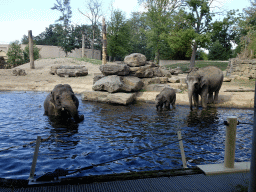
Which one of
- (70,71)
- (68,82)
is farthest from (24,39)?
(68,82)

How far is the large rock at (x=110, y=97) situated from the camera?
552 inches

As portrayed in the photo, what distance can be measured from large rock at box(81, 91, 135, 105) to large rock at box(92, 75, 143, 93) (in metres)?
0.44

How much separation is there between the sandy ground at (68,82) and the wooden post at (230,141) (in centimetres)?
1022

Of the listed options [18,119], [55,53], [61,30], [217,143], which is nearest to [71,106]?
[18,119]

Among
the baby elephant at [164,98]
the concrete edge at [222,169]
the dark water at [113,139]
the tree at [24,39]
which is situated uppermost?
the tree at [24,39]

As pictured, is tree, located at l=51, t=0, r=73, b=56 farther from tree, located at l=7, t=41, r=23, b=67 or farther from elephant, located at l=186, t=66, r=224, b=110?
elephant, located at l=186, t=66, r=224, b=110

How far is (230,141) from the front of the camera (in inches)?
166

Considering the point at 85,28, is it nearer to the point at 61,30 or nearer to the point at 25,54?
the point at 61,30

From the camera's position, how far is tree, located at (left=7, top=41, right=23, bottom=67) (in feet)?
111

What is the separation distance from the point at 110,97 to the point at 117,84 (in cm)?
114

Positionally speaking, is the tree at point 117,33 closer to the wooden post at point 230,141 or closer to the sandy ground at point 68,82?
the sandy ground at point 68,82

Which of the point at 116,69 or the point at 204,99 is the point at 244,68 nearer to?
the point at 204,99

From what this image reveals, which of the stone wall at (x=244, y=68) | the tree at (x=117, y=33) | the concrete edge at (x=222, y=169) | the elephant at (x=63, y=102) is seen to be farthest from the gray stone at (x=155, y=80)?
the tree at (x=117, y=33)

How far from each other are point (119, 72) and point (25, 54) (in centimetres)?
2583
